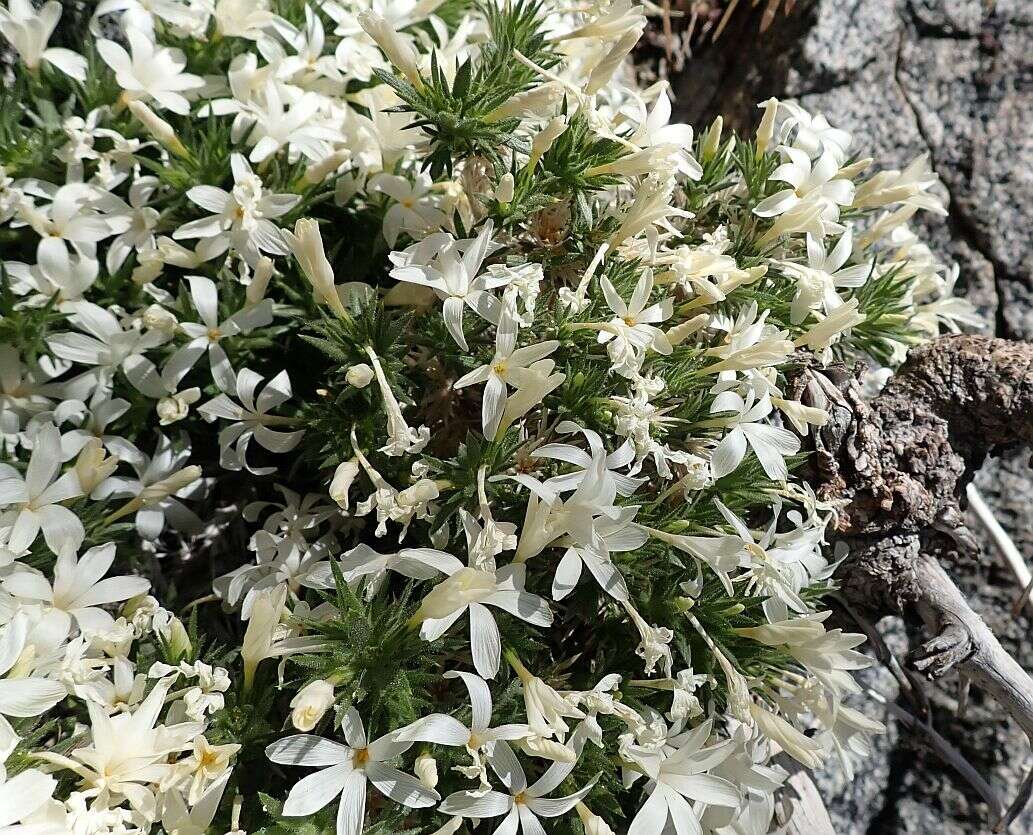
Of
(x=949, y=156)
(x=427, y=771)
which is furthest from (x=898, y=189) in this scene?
(x=427, y=771)

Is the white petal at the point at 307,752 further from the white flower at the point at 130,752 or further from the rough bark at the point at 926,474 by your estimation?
the rough bark at the point at 926,474

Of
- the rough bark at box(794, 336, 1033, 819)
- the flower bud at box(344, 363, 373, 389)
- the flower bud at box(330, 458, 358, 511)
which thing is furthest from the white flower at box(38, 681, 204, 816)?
the rough bark at box(794, 336, 1033, 819)

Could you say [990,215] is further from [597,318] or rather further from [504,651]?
[504,651]

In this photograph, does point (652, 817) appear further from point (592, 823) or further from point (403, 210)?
point (403, 210)

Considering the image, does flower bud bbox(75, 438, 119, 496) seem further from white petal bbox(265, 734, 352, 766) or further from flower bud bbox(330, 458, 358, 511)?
white petal bbox(265, 734, 352, 766)

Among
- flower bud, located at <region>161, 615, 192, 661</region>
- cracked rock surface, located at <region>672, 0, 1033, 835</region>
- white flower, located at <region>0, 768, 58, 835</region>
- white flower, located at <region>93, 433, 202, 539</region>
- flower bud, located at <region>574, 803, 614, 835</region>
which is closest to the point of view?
white flower, located at <region>0, 768, 58, 835</region>

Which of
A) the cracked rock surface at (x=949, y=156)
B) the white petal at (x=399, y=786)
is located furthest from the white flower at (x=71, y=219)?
the cracked rock surface at (x=949, y=156)
